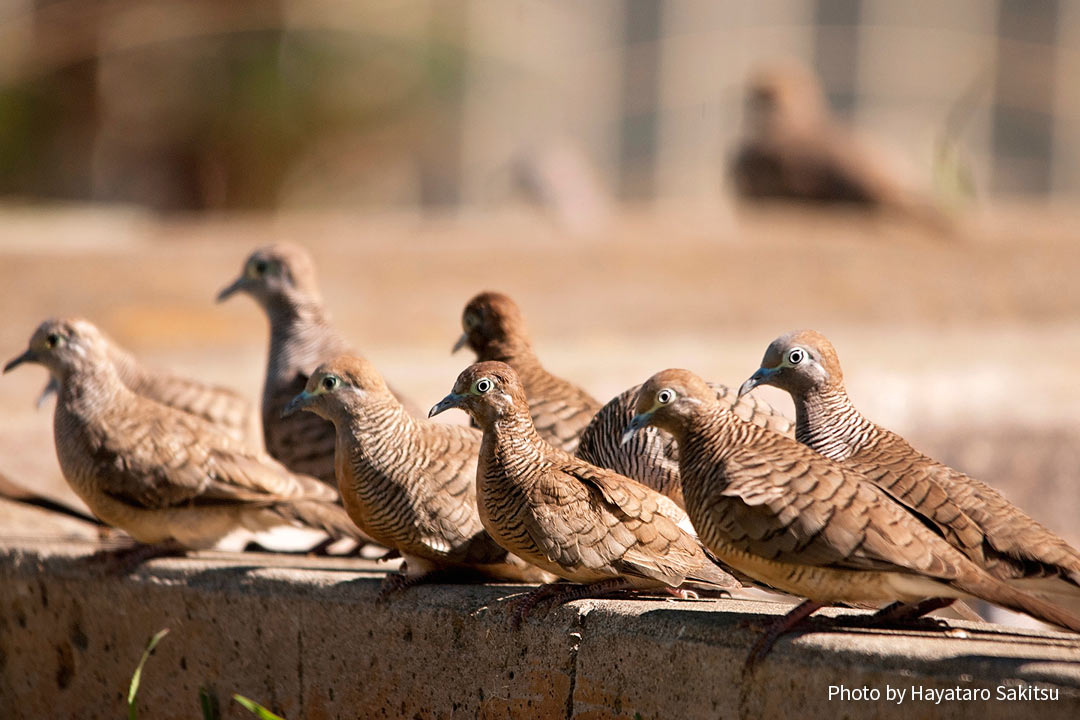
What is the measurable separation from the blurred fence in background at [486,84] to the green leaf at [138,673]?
13.0 meters

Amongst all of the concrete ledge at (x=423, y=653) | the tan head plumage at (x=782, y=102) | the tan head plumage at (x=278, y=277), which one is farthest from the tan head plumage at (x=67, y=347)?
the tan head plumage at (x=782, y=102)

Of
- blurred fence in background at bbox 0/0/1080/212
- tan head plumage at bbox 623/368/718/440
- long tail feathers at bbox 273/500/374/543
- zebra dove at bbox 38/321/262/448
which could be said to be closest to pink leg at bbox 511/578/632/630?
tan head plumage at bbox 623/368/718/440

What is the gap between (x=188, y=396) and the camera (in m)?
5.74

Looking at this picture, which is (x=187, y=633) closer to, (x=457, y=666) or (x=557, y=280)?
(x=457, y=666)

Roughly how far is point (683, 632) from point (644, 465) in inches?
38.4

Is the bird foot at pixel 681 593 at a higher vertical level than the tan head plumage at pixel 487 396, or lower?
lower

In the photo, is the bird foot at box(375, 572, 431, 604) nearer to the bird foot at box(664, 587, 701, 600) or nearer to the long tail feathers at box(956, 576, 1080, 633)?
the bird foot at box(664, 587, 701, 600)

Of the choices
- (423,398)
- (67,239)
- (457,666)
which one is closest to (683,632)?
(457,666)

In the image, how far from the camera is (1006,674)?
10.3ft

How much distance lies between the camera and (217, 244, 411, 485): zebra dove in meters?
5.49

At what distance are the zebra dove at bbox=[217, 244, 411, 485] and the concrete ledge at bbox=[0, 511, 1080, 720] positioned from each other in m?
0.65

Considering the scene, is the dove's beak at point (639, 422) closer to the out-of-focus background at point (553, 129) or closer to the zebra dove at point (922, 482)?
the zebra dove at point (922, 482)

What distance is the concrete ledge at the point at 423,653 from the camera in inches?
130

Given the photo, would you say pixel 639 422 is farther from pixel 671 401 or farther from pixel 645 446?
pixel 645 446
